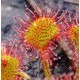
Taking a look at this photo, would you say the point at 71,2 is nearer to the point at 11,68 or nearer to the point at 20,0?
the point at 20,0

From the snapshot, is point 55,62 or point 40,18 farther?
point 55,62

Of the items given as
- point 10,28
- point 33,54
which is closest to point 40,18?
point 33,54

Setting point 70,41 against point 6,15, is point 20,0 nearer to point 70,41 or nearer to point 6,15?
point 6,15

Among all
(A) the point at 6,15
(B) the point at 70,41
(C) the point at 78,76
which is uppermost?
(A) the point at 6,15

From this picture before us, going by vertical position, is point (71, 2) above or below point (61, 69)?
above

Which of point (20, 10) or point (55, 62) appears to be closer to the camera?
point (55, 62)

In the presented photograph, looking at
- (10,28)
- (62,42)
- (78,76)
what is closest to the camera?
(78,76)

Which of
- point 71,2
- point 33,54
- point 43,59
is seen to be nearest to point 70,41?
point 43,59

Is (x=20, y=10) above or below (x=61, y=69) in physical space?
above

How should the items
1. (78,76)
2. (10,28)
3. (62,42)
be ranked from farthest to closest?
(10,28) < (62,42) < (78,76)
